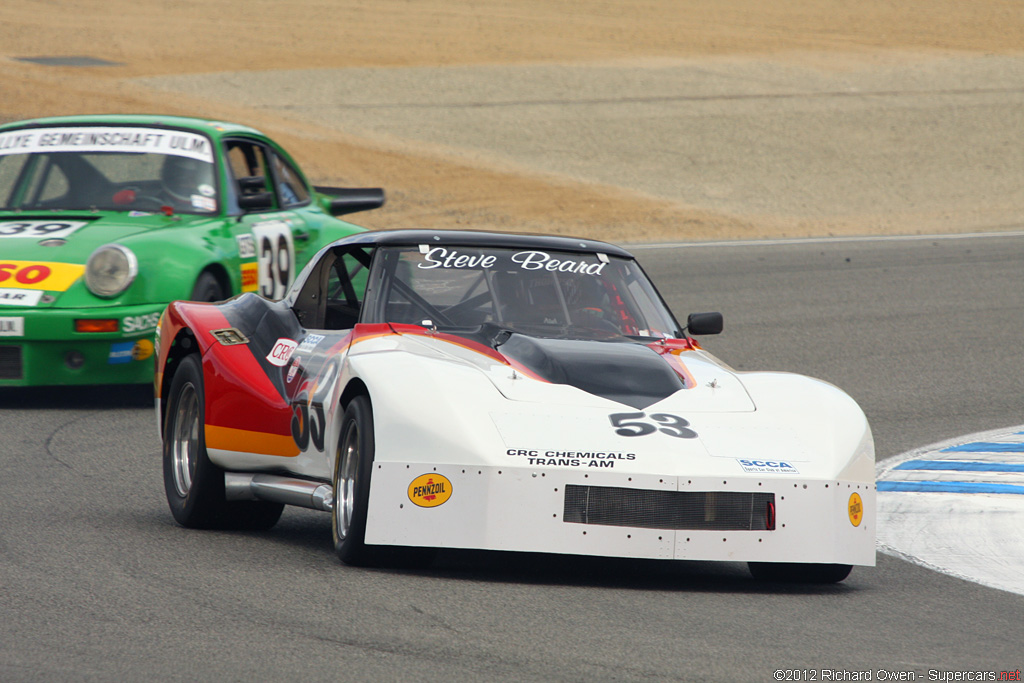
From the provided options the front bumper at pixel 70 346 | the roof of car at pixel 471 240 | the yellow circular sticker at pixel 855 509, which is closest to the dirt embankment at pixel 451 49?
the front bumper at pixel 70 346

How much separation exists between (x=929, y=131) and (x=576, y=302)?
2789cm

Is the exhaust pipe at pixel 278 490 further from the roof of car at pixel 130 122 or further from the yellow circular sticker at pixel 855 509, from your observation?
A: the roof of car at pixel 130 122

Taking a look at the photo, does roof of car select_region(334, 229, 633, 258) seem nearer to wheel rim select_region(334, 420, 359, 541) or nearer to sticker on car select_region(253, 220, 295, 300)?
wheel rim select_region(334, 420, 359, 541)

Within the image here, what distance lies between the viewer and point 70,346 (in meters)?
8.84

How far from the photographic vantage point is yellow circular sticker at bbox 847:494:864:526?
5336 millimetres

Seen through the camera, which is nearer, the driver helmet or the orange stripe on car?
the orange stripe on car

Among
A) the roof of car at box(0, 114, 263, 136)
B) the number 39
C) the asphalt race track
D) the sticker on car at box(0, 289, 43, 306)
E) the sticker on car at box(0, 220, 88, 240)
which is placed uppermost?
the roof of car at box(0, 114, 263, 136)

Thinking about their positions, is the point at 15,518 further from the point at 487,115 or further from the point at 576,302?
the point at 487,115

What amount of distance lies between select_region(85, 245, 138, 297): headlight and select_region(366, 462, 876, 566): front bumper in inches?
166

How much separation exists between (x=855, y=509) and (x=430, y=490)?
1.43 m

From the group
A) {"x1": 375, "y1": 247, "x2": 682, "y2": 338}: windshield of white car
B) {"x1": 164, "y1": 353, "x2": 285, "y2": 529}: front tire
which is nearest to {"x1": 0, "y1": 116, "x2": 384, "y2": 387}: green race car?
{"x1": 164, "y1": 353, "x2": 285, "y2": 529}: front tire

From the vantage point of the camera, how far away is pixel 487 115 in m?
33.2

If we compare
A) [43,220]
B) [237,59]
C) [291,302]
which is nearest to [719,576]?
[291,302]

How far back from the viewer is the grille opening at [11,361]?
8773 millimetres
